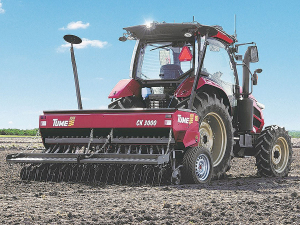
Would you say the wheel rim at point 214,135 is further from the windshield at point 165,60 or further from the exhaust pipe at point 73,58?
the exhaust pipe at point 73,58

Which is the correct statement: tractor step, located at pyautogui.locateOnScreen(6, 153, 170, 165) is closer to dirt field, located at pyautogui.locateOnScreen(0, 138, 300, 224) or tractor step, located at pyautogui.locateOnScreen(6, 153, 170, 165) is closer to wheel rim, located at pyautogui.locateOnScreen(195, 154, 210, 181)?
dirt field, located at pyautogui.locateOnScreen(0, 138, 300, 224)

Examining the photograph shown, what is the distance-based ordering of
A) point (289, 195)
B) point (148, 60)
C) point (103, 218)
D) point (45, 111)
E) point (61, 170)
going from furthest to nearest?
1. point (148, 60)
2. point (45, 111)
3. point (61, 170)
4. point (289, 195)
5. point (103, 218)

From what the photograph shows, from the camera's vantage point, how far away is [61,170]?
286 inches

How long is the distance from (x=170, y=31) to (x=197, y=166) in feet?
8.70

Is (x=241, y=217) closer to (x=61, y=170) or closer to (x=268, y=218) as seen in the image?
(x=268, y=218)

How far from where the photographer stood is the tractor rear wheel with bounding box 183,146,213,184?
6559mm

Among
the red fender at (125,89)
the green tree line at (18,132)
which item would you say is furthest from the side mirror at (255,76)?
the green tree line at (18,132)

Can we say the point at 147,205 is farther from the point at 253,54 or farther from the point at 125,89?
the point at 253,54

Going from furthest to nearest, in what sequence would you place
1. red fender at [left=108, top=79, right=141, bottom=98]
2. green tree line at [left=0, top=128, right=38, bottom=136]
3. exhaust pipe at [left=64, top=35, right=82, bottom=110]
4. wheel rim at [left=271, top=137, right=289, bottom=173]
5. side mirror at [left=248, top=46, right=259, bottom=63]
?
green tree line at [left=0, top=128, right=38, bottom=136] < wheel rim at [left=271, top=137, right=289, bottom=173] < side mirror at [left=248, top=46, right=259, bottom=63] < exhaust pipe at [left=64, top=35, right=82, bottom=110] < red fender at [left=108, top=79, right=141, bottom=98]

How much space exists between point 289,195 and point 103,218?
2.77 metres

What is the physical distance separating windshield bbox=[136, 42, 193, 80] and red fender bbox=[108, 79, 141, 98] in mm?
244

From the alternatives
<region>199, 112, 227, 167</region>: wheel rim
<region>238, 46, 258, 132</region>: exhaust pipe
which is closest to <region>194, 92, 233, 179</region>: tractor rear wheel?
<region>199, 112, 227, 167</region>: wheel rim

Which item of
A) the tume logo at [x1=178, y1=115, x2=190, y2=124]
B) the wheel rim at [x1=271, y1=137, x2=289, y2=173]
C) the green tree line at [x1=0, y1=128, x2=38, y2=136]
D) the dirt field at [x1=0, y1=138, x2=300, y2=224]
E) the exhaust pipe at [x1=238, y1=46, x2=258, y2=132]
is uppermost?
the green tree line at [x1=0, y1=128, x2=38, y2=136]

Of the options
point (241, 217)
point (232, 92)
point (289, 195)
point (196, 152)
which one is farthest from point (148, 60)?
point (241, 217)
